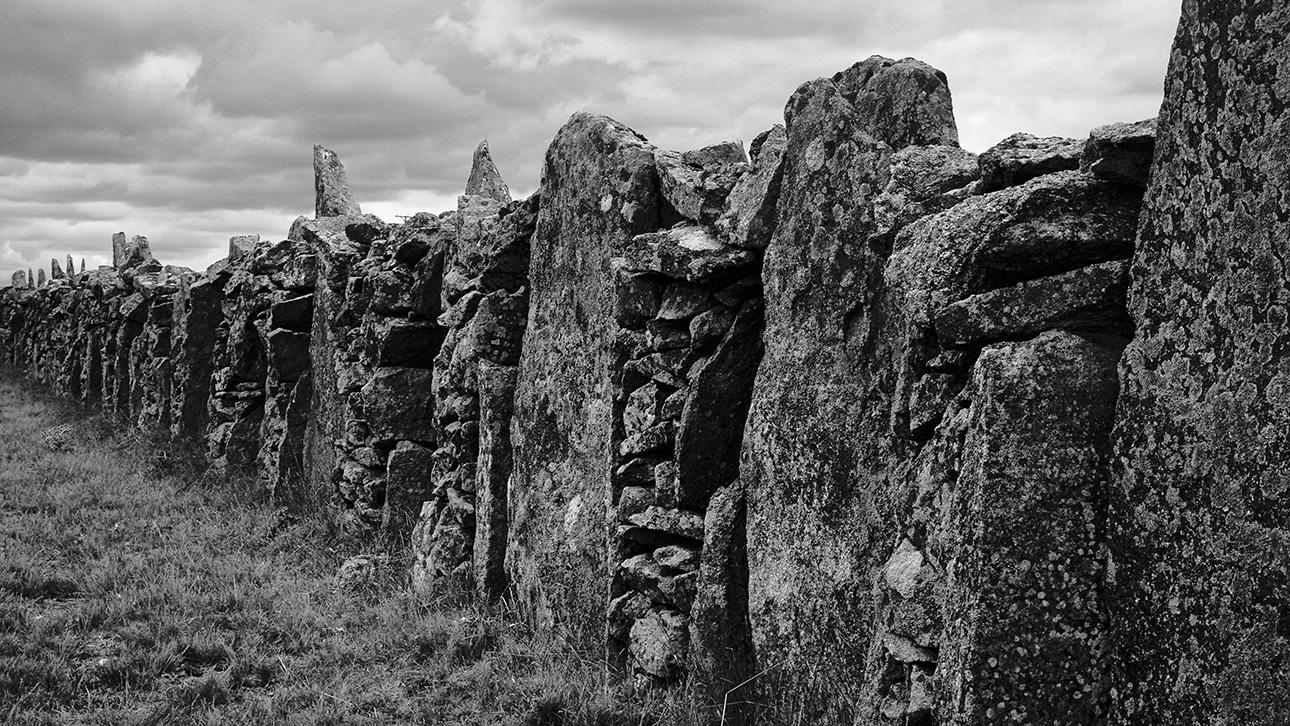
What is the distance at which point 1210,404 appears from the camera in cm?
338

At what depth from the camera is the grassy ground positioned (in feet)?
23.2

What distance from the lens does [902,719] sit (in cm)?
423

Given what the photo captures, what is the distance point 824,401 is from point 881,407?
36cm

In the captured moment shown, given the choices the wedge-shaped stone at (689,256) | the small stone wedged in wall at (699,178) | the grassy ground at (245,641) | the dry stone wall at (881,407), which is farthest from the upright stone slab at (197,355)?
the wedge-shaped stone at (689,256)

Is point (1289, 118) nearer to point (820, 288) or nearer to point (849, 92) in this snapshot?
point (820, 288)

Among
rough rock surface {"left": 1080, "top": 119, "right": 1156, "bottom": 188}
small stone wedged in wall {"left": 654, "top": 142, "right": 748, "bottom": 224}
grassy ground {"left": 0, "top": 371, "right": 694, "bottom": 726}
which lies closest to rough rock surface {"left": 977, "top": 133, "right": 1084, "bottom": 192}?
rough rock surface {"left": 1080, "top": 119, "right": 1156, "bottom": 188}

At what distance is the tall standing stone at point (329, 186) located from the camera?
701 inches

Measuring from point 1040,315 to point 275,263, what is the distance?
13478mm

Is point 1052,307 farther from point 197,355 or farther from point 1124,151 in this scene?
point 197,355

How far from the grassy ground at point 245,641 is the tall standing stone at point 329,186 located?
6325mm

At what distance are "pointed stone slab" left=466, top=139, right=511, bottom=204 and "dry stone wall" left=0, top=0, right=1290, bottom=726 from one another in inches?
80.3

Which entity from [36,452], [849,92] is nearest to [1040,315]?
[849,92]

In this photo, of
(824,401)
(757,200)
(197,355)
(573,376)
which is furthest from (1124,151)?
(197,355)

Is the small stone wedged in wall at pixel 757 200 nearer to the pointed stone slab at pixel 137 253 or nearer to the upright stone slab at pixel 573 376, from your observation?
the upright stone slab at pixel 573 376
